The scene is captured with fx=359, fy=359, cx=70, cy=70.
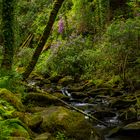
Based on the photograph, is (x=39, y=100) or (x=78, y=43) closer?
(x=39, y=100)

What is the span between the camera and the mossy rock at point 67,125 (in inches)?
349

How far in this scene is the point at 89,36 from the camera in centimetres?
2409

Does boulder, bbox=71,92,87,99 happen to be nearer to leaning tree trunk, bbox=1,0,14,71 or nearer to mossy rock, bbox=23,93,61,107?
mossy rock, bbox=23,93,61,107

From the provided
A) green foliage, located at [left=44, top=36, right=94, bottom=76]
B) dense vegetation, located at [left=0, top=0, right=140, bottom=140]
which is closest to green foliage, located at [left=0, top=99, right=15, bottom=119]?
dense vegetation, located at [left=0, top=0, right=140, bottom=140]

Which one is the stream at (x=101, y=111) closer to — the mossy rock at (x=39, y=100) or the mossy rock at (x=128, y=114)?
the mossy rock at (x=128, y=114)

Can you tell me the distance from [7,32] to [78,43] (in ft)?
32.7

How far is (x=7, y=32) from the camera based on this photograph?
12594mm

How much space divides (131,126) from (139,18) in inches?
218

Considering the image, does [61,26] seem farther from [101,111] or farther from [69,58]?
[101,111]

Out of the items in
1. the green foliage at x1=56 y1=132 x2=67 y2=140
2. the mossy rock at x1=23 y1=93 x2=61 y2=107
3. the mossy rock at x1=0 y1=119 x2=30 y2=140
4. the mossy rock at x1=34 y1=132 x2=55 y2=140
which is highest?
the mossy rock at x1=0 y1=119 x2=30 y2=140

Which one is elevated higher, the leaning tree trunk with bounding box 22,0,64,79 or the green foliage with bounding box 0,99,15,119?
the leaning tree trunk with bounding box 22,0,64,79

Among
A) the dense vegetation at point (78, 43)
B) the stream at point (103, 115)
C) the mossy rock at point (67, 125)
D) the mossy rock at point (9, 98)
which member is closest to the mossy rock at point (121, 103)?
the stream at point (103, 115)

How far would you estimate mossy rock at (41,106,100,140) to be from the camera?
887cm

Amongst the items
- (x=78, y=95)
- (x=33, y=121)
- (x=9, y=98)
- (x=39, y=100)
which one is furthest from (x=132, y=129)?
(x=78, y=95)
